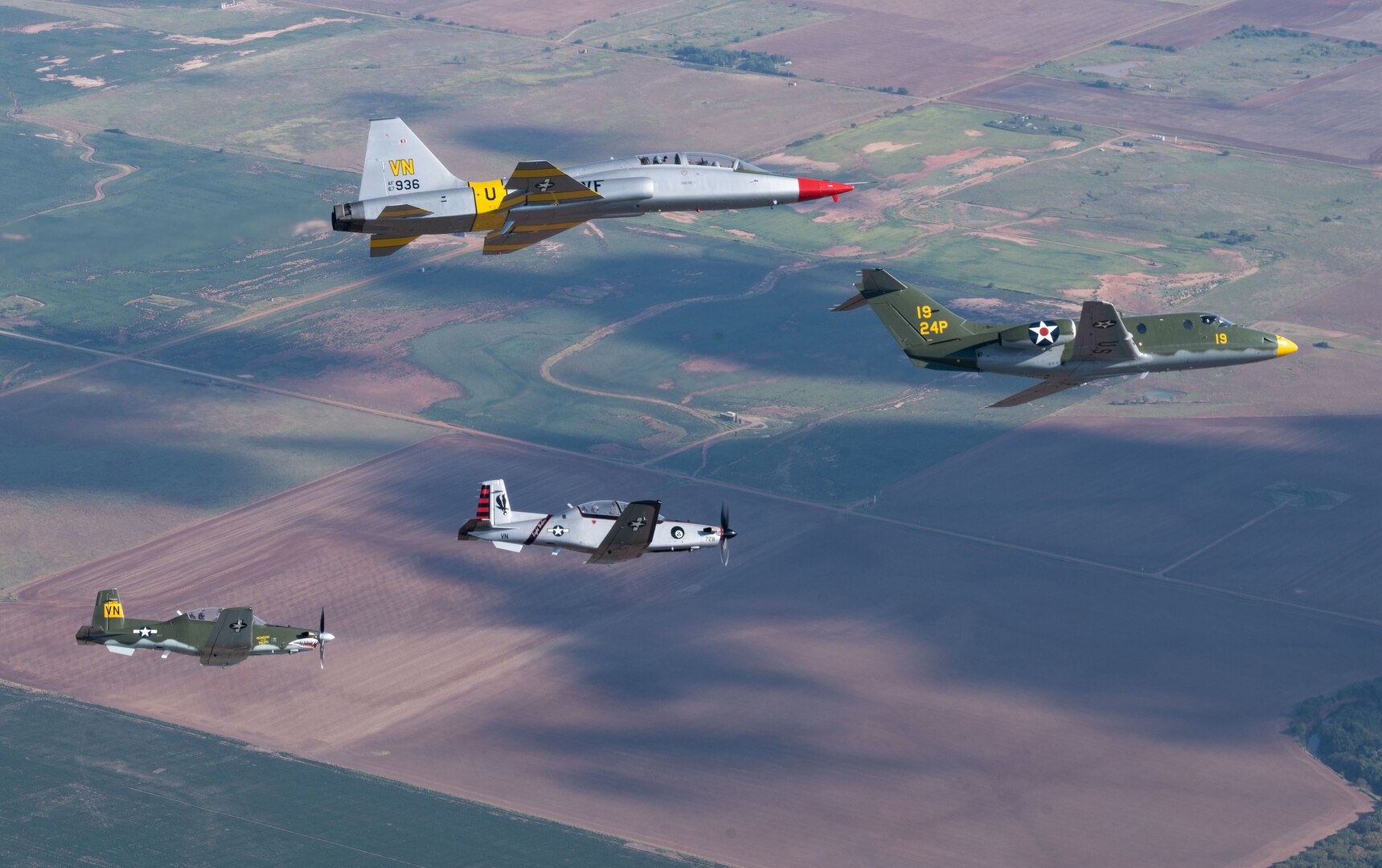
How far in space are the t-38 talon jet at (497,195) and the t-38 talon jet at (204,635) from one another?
78.5ft

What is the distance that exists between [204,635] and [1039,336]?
5652 cm

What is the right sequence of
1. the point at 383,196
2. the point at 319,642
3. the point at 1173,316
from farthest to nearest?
the point at 1173,316
the point at 383,196
the point at 319,642

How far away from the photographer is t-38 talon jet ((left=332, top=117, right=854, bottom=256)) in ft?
424

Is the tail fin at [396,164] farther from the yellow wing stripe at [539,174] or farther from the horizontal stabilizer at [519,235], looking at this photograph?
the yellow wing stripe at [539,174]

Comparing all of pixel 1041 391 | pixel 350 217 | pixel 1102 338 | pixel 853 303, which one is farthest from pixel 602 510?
pixel 1102 338

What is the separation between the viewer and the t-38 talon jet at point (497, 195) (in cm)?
12938

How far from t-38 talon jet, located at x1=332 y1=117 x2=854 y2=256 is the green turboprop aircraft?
9362mm

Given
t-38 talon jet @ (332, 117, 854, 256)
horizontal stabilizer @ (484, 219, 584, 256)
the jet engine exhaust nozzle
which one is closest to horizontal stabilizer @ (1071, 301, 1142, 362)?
t-38 talon jet @ (332, 117, 854, 256)

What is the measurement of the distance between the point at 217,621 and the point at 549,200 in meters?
33.2

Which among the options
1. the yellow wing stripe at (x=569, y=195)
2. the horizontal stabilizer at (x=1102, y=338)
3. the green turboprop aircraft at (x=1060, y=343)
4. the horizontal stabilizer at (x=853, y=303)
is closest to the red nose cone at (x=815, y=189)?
the green turboprop aircraft at (x=1060, y=343)

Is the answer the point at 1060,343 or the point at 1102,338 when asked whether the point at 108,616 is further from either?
the point at 1102,338

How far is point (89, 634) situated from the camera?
131 meters

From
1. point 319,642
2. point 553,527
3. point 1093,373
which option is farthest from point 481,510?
point 1093,373

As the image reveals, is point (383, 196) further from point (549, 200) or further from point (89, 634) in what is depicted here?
point (89, 634)
